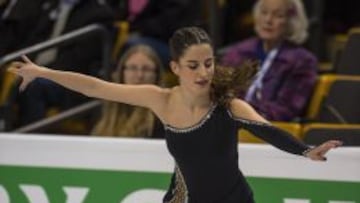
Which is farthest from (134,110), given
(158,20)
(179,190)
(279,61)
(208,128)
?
(208,128)

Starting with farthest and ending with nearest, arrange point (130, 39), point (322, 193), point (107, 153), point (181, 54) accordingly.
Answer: point (130, 39)
point (107, 153)
point (322, 193)
point (181, 54)

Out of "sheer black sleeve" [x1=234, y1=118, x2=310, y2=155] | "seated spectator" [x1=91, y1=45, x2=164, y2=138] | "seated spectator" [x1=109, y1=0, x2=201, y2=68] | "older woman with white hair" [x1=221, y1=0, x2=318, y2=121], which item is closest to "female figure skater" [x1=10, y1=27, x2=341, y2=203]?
"sheer black sleeve" [x1=234, y1=118, x2=310, y2=155]

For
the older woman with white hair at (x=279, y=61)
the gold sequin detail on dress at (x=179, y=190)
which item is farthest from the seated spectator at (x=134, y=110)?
the gold sequin detail on dress at (x=179, y=190)

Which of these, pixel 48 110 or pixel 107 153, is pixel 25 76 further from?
pixel 48 110

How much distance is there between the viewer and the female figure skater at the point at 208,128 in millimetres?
3508

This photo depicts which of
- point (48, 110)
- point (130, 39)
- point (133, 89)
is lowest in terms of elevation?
point (48, 110)

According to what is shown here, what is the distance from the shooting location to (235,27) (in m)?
7.87

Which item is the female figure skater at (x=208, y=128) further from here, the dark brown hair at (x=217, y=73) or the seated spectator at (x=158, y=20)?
the seated spectator at (x=158, y=20)

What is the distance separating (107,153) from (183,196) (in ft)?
2.89

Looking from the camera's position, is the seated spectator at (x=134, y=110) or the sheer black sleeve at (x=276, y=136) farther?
the seated spectator at (x=134, y=110)

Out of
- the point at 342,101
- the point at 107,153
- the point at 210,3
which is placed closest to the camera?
the point at 107,153

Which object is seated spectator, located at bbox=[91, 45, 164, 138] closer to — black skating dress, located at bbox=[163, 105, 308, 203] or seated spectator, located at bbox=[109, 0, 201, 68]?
seated spectator, located at bbox=[109, 0, 201, 68]

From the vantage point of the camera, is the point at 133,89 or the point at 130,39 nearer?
the point at 133,89

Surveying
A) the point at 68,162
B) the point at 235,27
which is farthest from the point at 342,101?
the point at 235,27
